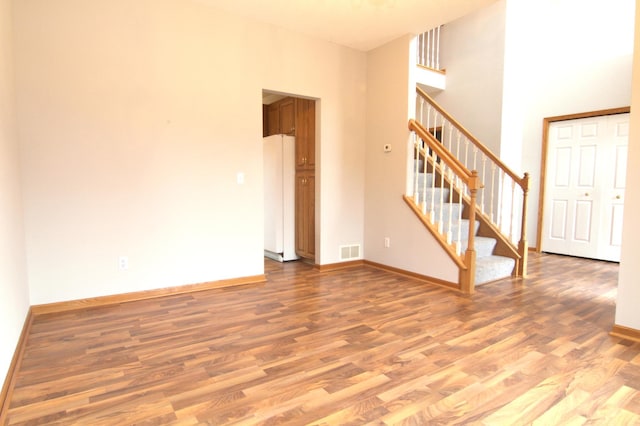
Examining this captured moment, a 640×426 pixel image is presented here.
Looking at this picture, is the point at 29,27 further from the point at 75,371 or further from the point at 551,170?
Answer: the point at 551,170

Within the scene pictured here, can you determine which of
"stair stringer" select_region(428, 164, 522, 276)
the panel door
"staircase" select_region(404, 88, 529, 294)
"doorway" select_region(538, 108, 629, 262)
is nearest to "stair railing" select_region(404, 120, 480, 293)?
"staircase" select_region(404, 88, 529, 294)

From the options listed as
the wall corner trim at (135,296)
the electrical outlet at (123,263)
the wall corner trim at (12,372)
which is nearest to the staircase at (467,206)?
the wall corner trim at (135,296)

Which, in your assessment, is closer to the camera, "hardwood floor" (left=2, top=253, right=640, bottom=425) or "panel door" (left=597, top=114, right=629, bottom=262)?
"hardwood floor" (left=2, top=253, right=640, bottom=425)

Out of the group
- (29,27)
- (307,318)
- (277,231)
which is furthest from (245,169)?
(29,27)

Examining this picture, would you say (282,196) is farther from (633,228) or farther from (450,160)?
(633,228)

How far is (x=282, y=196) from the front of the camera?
4676 millimetres

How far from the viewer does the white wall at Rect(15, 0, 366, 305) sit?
266cm

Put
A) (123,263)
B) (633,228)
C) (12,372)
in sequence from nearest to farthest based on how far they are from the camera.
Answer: (12,372)
(633,228)
(123,263)

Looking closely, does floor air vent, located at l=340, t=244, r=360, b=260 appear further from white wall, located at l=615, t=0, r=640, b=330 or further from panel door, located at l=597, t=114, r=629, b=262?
panel door, located at l=597, t=114, r=629, b=262

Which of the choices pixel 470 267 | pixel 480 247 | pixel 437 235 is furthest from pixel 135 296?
pixel 480 247

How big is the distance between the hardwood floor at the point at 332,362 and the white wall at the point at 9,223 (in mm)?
207

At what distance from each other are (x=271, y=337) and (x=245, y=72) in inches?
98.9

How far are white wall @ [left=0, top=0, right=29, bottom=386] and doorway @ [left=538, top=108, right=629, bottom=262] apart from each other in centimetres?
591

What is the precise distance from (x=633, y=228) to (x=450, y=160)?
1.50 metres
